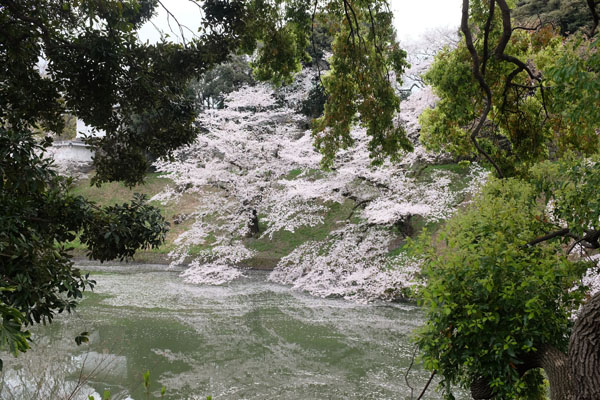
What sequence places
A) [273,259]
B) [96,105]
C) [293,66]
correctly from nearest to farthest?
[96,105]
[293,66]
[273,259]

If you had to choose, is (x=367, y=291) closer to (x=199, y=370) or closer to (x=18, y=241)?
(x=199, y=370)

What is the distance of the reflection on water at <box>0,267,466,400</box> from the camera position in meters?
6.21

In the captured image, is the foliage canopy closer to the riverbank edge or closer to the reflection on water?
the reflection on water

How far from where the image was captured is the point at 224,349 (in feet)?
26.0

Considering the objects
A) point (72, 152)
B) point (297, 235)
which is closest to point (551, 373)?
point (297, 235)

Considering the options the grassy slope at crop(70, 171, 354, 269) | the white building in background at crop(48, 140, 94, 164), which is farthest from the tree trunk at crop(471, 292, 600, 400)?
the white building in background at crop(48, 140, 94, 164)

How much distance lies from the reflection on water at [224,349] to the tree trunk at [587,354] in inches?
126

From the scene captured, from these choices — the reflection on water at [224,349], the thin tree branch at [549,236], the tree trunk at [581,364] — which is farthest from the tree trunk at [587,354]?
the reflection on water at [224,349]

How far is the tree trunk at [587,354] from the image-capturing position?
3.02m

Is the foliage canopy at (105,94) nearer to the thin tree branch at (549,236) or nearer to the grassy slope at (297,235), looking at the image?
the thin tree branch at (549,236)

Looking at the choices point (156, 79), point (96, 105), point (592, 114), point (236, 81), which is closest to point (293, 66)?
point (156, 79)

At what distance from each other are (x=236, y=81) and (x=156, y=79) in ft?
57.8

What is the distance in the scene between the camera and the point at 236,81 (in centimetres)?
2252

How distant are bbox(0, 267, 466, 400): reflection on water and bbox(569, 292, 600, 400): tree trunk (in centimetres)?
319
